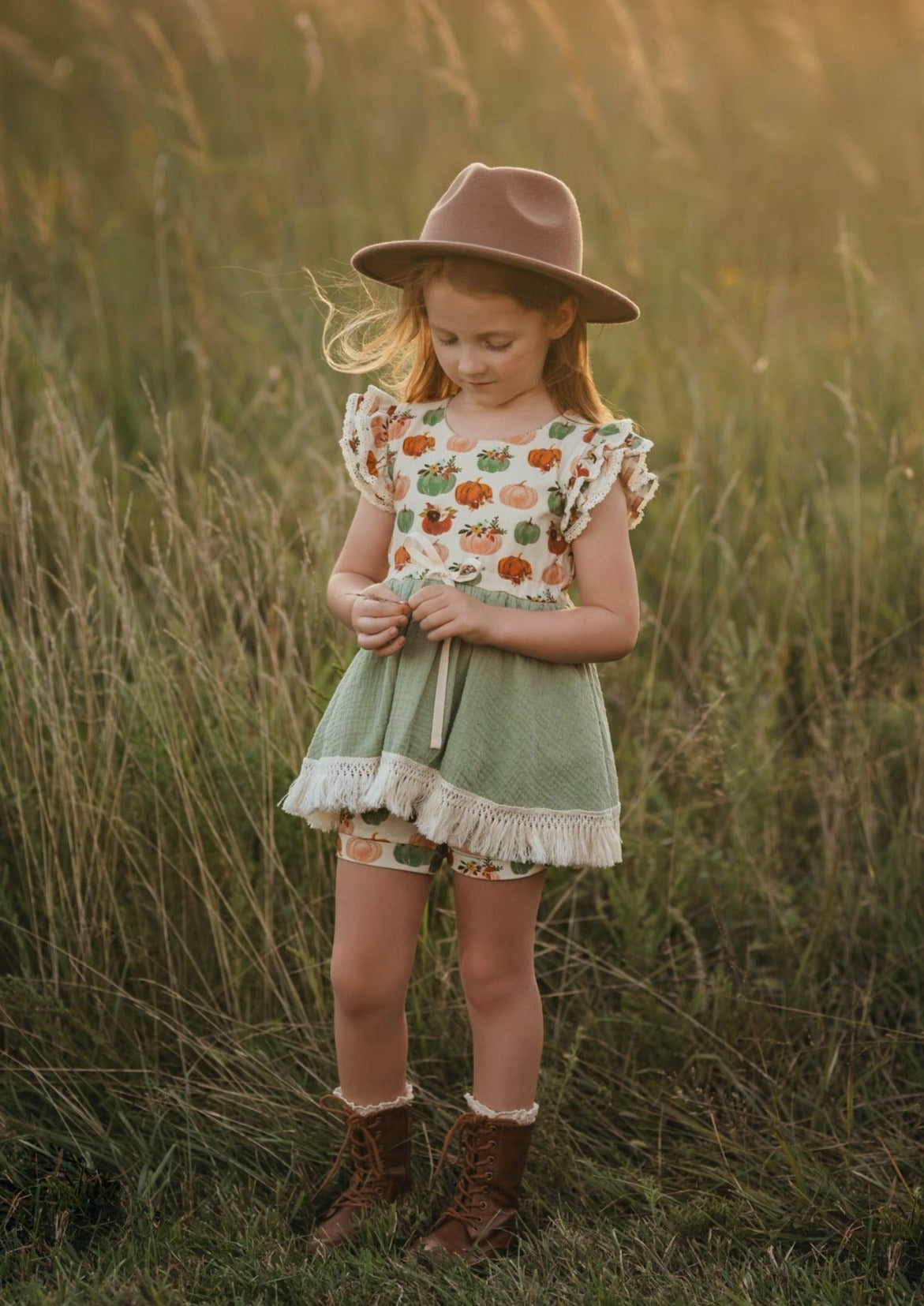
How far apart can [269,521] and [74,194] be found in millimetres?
2089

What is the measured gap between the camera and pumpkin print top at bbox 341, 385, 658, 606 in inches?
88.4

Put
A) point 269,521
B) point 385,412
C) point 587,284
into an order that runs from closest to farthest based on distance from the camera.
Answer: point 587,284, point 385,412, point 269,521

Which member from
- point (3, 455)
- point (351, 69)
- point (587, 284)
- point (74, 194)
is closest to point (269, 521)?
point (3, 455)

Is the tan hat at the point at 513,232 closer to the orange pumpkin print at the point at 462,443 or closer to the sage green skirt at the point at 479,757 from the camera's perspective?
the orange pumpkin print at the point at 462,443

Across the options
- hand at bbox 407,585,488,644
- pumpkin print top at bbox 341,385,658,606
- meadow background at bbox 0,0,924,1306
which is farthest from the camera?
meadow background at bbox 0,0,924,1306

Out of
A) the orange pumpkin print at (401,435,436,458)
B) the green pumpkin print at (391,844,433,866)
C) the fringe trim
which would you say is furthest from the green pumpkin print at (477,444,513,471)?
the green pumpkin print at (391,844,433,866)

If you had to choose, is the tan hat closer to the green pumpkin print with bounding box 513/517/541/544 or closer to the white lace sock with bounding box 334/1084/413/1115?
the green pumpkin print with bounding box 513/517/541/544

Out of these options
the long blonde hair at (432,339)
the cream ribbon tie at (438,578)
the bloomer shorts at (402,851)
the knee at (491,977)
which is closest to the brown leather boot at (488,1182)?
the knee at (491,977)

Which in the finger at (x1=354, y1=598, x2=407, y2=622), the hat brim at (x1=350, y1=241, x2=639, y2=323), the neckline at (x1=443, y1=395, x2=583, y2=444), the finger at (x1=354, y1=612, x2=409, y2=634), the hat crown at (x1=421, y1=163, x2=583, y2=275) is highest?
the hat crown at (x1=421, y1=163, x2=583, y2=275)

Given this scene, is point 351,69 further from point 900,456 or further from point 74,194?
point 900,456

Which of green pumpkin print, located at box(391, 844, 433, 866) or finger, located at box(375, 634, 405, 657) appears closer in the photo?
finger, located at box(375, 634, 405, 657)

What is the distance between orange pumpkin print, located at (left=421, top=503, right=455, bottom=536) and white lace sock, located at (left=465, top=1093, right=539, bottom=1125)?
99 cm

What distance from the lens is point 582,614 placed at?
7.25 feet

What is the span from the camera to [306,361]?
390 cm
